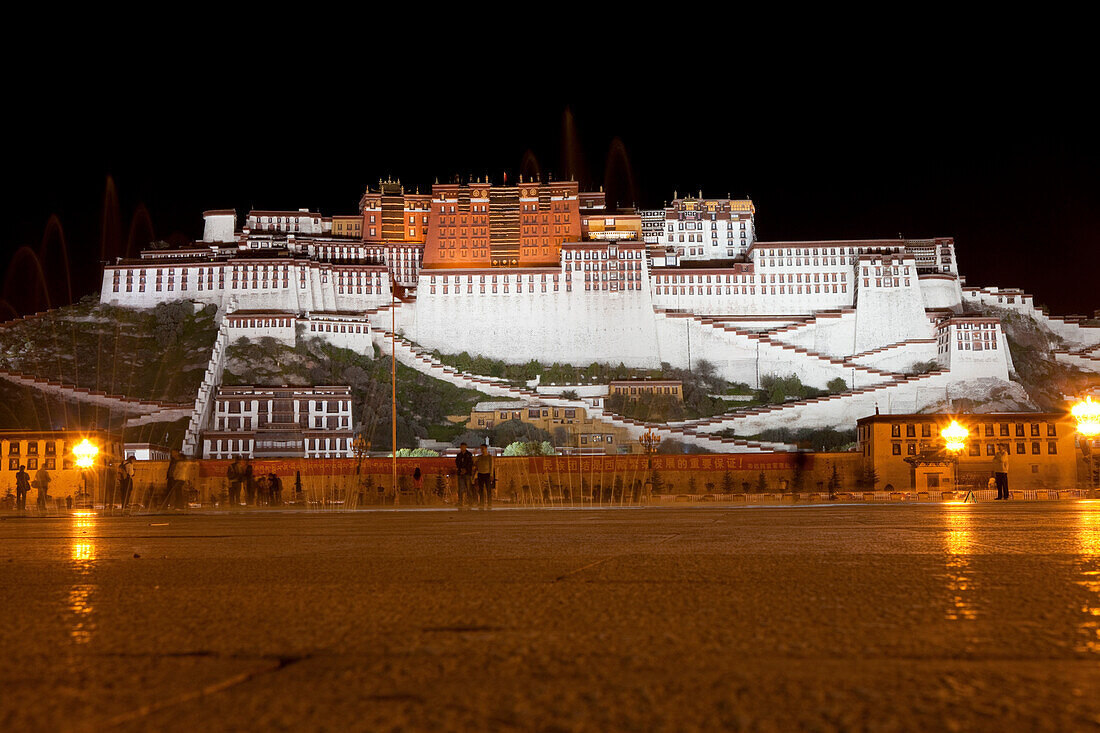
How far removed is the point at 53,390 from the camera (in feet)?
216

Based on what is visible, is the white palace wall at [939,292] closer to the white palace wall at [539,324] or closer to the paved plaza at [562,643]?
the white palace wall at [539,324]

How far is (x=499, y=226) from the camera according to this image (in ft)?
298

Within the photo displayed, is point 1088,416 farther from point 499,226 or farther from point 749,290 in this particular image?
point 499,226

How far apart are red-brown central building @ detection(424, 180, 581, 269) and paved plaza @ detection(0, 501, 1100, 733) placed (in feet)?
279

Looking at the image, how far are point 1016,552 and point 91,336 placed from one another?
267 feet

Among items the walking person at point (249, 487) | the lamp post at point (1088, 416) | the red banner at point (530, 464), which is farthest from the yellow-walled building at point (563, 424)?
the lamp post at point (1088, 416)

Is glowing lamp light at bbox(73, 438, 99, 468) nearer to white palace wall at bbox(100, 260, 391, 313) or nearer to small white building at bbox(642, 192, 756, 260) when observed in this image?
white palace wall at bbox(100, 260, 391, 313)

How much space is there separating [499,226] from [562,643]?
8929 centimetres

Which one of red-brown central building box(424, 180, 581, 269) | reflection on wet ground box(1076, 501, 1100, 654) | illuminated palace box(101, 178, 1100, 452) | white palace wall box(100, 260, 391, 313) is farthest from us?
red-brown central building box(424, 180, 581, 269)

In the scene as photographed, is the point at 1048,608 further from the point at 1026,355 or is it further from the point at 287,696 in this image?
the point at 1026,355

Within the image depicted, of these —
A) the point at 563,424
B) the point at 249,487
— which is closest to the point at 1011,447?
the point at 249,487

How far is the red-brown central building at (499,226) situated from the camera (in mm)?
89875

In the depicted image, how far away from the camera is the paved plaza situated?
1.86 metres

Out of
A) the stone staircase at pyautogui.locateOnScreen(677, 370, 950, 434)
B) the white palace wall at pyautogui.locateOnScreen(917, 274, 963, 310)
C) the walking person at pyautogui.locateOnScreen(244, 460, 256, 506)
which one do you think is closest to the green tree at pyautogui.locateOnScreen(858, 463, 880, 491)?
→ the walking person at pyautogui.locateOnScreen(244, 460, 256, 506)
